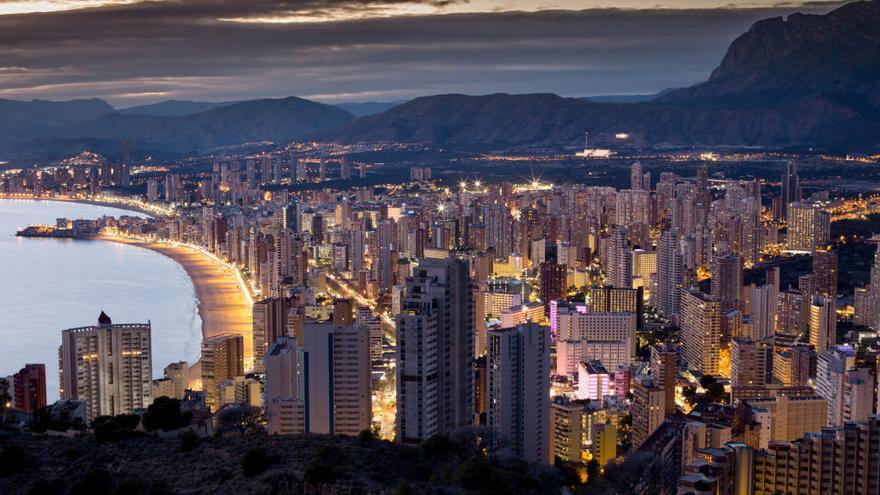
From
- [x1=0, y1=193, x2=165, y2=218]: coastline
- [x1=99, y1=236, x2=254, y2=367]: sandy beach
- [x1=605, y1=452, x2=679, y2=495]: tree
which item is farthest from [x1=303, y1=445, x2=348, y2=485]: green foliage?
[x1=0, y1=193, x2=165, y2=218]: coastline

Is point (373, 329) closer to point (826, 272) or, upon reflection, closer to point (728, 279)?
point (728, 279)

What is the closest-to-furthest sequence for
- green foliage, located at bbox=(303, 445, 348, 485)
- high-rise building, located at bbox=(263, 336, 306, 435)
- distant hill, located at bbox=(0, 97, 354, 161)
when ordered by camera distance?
green foliage, located at bbox=(303, 445, 348, 485), high-rise building, located at bbox=(263, 336, 306, 435), distant hill, located at bbox=(0, 97, 354, 161)

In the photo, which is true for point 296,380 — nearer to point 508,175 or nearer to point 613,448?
point 613,448

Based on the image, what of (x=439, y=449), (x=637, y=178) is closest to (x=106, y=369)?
(x=439, y=449)

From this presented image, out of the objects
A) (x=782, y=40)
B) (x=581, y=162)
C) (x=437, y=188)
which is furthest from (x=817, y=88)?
(x=437, y=188)

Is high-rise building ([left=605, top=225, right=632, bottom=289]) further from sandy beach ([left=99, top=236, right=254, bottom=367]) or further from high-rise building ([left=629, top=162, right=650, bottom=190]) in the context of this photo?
high-rise building ([left=629, top=162, right=650, bottom=190])

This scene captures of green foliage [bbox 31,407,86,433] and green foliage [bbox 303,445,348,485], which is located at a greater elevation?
green foliage [bbox 303,445,348,485]
